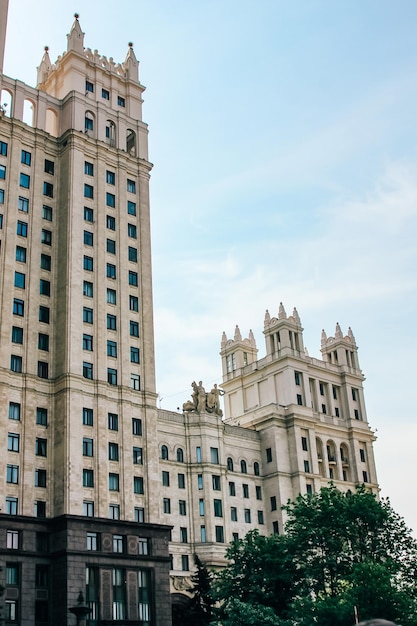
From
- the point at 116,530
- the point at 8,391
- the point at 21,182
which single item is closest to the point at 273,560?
the point at 116,530

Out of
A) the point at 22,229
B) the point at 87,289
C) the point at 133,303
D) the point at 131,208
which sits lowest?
the point at 87,289

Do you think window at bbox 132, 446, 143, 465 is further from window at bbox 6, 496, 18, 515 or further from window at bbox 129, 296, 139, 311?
window at bbox 129, 296, 139, 311

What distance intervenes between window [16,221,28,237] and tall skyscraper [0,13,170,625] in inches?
4.9

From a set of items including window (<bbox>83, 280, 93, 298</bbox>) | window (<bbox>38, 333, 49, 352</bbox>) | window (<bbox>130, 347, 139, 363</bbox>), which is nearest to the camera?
window (<bbox>38, 333, 49, 352</bbox>)

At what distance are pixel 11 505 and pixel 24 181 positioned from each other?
2842 centimetres

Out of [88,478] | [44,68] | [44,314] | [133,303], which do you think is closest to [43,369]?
[44,314]

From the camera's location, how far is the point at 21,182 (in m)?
71.6

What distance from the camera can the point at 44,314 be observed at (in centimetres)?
6888

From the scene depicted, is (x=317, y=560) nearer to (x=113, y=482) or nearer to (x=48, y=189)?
(x=113, y=482)

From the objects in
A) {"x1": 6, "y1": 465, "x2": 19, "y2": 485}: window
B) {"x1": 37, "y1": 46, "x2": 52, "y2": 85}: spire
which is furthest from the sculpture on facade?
{"x1": 37, "y1": 46, "x2": 52, "y2": 85}: spire

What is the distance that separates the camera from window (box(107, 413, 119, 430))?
67812mm

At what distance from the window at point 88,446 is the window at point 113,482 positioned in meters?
2.57

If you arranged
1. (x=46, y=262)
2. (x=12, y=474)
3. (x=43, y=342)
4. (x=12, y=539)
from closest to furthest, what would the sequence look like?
(x=12, y=539) < (x=12, y=474) < (x=43, y=342) < (x=46, y=262)

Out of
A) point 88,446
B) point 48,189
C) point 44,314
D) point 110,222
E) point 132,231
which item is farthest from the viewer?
point 132,231
